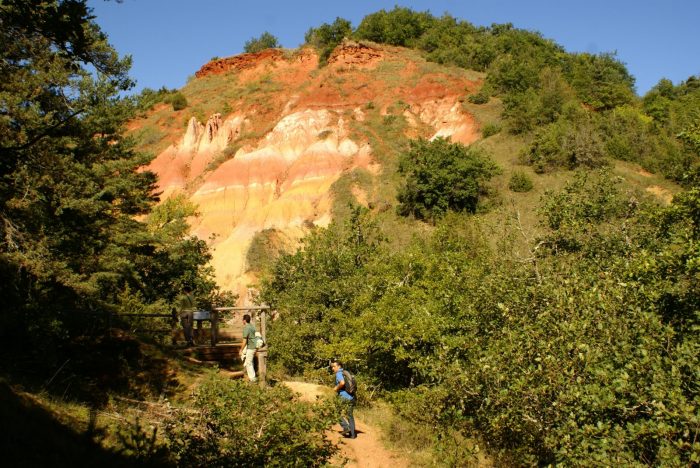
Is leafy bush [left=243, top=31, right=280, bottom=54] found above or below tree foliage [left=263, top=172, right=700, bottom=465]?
above

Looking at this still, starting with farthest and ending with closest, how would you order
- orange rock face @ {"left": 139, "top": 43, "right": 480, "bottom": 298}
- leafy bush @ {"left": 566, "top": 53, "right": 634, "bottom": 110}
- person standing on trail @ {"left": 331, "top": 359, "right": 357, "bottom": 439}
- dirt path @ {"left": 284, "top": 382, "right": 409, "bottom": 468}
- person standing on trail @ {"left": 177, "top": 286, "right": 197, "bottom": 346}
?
1. leafy bush @ {"left": 566, "top": 53, "right": 634, "bottom": 110}
2. orange rock face @ {"left": 139, "top": 43, "right": 480, "bottom": 298}
3. person standing on trail @ {"left": 177, "top": 286, "right": 197, "bottom": 346}
4. person standing on trail @ {"left": 331, "top": 359, "right": 357, "bottom": 439}
5. dirt path @ {"left": 284, "top": 382, "right": 409, "bottom": 468}

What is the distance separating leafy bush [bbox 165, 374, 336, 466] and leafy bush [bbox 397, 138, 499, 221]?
2524 centimetres

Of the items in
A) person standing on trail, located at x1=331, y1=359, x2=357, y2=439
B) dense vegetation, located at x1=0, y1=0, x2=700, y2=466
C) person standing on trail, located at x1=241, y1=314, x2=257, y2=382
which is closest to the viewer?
dense vegetation, located at x1=0, y1=0, x2=700, y2=466

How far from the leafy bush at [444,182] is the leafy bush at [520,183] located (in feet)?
4.60

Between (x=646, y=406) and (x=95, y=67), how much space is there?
893cm

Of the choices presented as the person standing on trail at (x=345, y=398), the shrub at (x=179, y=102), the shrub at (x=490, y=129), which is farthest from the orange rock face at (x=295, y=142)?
the person standing on trail at (x=345, y=398)

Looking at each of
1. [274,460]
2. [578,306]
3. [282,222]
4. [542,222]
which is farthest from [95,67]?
[282,222]

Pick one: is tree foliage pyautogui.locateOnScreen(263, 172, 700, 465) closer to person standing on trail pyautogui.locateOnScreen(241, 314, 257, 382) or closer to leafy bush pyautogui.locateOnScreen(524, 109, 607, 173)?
person standing on trail pyautogui.locateOnScreen(241, 314, 257, 382)

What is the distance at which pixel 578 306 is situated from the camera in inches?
338

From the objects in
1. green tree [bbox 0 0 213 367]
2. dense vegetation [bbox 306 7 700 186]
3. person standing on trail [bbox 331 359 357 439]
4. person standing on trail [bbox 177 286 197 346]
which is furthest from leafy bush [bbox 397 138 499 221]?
person standing on trail [bbox 331 359 357 439]

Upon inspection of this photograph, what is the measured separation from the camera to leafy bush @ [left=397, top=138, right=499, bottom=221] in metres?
32.6

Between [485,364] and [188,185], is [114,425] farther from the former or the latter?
[188,185]

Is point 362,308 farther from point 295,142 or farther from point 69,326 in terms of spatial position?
point 295,142

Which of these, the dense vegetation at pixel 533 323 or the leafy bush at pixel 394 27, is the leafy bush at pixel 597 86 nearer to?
the dense vegetation at pixel 533 323
